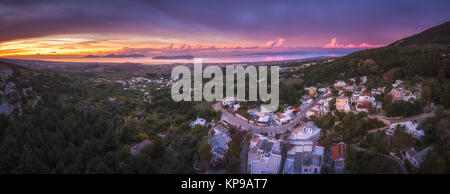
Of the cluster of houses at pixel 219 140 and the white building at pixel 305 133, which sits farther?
the white building at pixel 305 133

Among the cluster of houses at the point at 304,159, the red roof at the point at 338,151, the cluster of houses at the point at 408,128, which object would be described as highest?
the cluster of houses at the point at 408,128

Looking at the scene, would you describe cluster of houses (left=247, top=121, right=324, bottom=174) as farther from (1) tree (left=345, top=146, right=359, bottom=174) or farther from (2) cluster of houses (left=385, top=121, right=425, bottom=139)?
(2) cluster of houses (left=385, top=121, right=425, bottom=139)

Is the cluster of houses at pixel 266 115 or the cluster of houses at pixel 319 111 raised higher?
the cluster of houses at pixel 319 111

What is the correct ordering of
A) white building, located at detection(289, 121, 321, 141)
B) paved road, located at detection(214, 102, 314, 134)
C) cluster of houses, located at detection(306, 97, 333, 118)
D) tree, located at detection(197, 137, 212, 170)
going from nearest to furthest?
tree, located at detection(197, 137, 212, 170), white building, located at detection(289, 121, 321, 141), paved road, located at detection(214, 102, 314, 134), cluster of houses, located at detection(306, 97, 333, 118)

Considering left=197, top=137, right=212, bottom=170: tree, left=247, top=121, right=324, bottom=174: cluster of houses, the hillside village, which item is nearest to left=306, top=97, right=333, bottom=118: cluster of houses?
the hillside village

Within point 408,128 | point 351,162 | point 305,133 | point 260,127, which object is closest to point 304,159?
point 351,162

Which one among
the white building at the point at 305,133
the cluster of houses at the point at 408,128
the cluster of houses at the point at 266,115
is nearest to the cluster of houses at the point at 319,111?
the cluster of houses at the point at 266,115

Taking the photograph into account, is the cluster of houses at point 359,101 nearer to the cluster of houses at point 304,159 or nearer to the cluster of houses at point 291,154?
the cluster of houses at point 291,154

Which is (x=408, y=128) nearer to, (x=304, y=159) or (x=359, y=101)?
(x=359, y=101)

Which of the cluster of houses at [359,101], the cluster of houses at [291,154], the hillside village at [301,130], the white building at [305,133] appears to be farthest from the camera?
the cluster of houses at [359,101]
